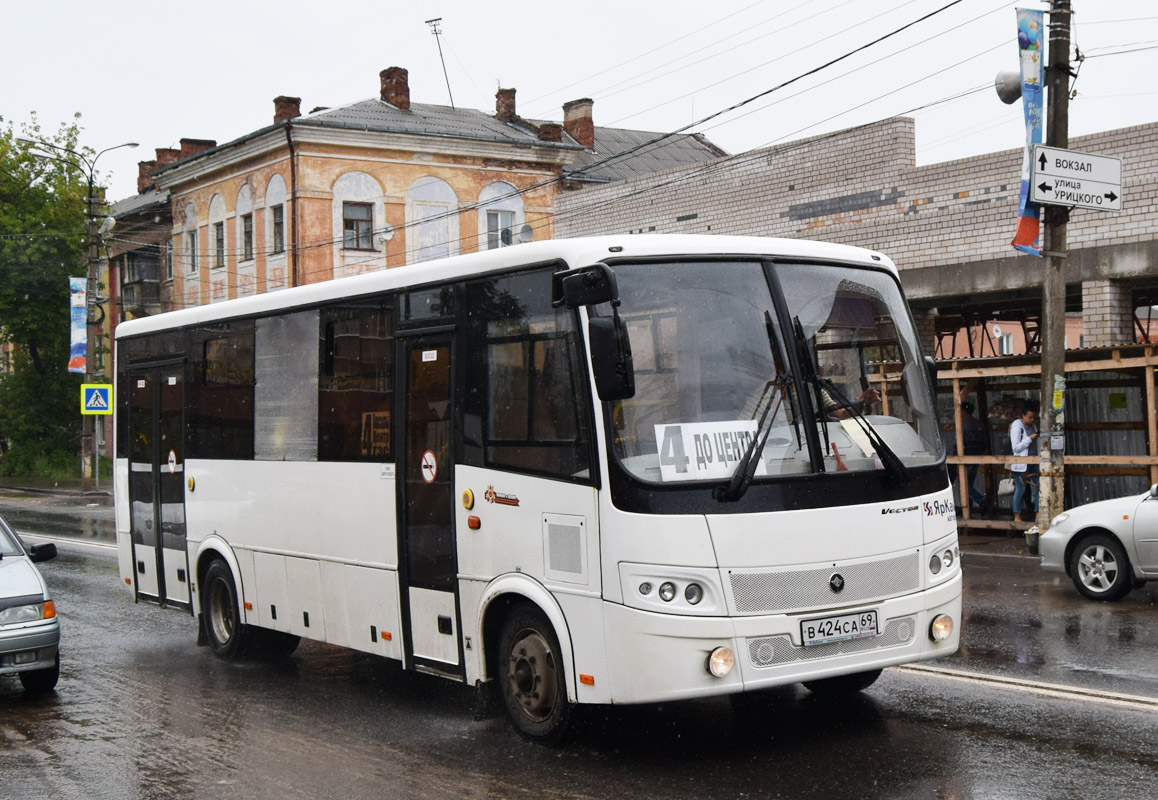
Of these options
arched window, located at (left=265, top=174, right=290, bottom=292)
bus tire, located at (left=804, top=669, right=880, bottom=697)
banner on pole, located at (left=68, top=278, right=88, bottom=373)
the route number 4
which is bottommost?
bus tire, located at (left=804, top=669, right=880, bottom=697)

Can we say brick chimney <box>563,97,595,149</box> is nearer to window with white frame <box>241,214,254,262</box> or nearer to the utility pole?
window with white frame <box>241,214,254,262</box>

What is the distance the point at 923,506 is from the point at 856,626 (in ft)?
2.67

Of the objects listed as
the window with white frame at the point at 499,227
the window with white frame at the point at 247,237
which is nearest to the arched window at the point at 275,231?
the window with white frame at the point at 247,237

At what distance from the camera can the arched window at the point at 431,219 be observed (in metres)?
41.2

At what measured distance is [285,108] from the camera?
4397 cm

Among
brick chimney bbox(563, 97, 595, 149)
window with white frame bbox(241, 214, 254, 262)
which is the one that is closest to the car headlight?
window with white frame bbox(241, 214, 254, 262)

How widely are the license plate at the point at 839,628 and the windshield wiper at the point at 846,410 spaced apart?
2.53 ft

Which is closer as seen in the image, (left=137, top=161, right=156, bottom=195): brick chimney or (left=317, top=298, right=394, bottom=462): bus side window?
(left=317, top=298, right=394, bottom=462): bus side window

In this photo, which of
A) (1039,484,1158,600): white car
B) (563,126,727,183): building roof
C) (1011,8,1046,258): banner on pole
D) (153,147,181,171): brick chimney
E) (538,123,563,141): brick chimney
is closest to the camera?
(1039,484,1158,600): white car

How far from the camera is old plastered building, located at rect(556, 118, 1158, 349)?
18.5m

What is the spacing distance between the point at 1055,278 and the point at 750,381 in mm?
11214

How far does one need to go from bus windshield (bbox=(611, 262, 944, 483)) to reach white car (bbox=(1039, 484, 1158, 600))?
18.1 feet

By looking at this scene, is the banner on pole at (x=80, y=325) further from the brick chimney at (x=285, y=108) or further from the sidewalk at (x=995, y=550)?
the sidewalk at (x=995, y=550)

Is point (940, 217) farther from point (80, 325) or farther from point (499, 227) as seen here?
point (80, 325)
